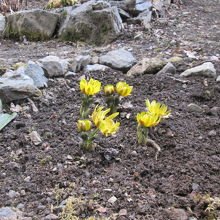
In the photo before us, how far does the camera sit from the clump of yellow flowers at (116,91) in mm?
2410

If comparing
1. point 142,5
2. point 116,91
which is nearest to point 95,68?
point 116,91

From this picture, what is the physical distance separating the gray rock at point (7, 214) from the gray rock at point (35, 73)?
4.90 ft

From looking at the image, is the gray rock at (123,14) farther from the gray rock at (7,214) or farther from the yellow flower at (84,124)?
the gray rock at (7,214)

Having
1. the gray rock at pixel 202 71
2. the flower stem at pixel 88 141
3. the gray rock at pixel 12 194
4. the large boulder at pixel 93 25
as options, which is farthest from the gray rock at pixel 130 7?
the gray rock at pixel 12 194

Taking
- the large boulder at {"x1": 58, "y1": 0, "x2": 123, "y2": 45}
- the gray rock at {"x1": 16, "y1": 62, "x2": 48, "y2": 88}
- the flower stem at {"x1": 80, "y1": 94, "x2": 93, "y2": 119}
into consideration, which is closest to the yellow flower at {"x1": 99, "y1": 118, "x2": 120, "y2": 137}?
the flower stem at {"x1": 80, "y1": 94, "x2": 93, "y2": 119}

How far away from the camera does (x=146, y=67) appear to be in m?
3.42

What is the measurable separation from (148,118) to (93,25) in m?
3.43

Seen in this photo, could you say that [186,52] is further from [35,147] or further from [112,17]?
[35,147]

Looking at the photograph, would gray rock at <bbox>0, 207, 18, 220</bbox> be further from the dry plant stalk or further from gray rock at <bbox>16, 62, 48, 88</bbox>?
the dry plant stalk

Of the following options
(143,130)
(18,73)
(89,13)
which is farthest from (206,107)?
(89,13)

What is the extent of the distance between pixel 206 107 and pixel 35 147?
1.34 meters

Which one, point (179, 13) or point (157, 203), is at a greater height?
point (157, 203)

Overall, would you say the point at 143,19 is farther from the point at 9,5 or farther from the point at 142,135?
the point at 142,135

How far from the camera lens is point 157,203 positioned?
69.8 inches
